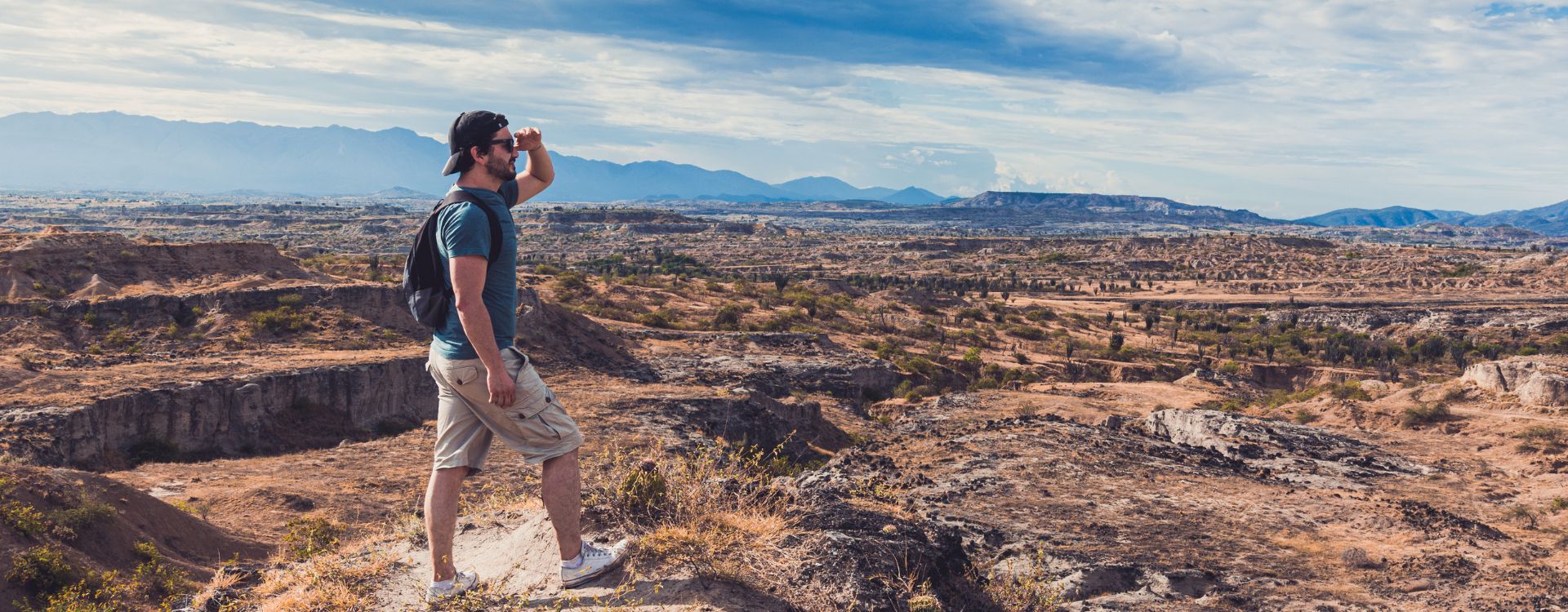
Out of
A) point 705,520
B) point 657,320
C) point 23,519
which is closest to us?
point 705,520

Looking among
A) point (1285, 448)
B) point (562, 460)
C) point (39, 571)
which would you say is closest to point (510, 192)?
point (562, 460)

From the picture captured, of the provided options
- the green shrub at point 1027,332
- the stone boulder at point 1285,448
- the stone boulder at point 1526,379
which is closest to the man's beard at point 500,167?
the stone boulder at point 1285,448

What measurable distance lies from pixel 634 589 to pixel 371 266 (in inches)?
1684

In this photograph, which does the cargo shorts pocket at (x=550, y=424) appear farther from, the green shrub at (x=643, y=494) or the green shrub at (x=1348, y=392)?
the green shrub at (x=1348, y=392)

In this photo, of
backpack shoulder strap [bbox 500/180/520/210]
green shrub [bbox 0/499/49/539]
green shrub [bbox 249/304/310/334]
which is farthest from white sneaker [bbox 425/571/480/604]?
green shrub [bbox 249/304/310/334]

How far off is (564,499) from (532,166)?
206 cm

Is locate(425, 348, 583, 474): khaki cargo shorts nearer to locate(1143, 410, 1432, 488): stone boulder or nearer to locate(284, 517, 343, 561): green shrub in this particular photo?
locate(284, 517, 343, 561): green shrub

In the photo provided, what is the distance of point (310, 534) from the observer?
973cm

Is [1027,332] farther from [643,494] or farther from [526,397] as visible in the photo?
[526,397]

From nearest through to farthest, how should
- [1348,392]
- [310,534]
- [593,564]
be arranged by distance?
[593,564]
[310,534]
[1348,392]

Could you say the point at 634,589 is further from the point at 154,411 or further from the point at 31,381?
the point at 31,381

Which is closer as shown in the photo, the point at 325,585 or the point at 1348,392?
the point at 325,585

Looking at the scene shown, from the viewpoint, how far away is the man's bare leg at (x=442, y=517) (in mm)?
4660

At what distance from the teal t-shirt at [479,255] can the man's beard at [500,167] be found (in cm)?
14
